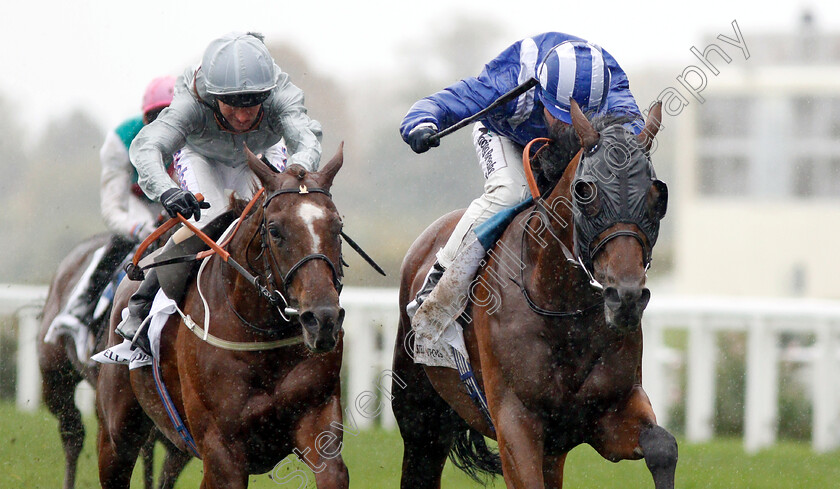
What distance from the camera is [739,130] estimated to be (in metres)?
17.7

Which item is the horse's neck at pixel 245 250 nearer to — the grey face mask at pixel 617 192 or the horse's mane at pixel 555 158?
the horse's mane at pixel 555 158

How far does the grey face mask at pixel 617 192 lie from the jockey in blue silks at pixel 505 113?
1.08 ft

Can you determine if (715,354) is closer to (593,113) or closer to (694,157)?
(593,113)

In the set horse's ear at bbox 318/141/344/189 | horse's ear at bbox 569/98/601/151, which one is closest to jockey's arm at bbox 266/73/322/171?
horse's ear at bbox 318/141/344/189

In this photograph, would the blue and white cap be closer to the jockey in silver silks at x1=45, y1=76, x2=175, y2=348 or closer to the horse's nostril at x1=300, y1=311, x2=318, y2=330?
the horse's nostril at x1=300, y1=311, x2=318, y2=330

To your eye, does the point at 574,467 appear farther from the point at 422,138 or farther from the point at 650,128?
the point at 650,128

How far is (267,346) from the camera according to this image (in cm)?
384

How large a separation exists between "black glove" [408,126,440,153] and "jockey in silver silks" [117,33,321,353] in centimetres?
34

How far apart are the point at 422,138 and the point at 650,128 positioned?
35.4 inches

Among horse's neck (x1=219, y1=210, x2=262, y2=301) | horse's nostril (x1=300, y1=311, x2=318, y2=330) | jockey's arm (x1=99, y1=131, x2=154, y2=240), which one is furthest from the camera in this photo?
jockey's arm (x1=99, y1=131, x2=154, y2=240)

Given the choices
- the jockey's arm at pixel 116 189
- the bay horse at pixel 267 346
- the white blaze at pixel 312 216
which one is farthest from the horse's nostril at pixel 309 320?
the jockey's arm at pixel 116 189

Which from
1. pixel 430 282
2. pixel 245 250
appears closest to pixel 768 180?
pixel 430 282

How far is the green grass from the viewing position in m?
5.72

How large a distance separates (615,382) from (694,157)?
552 inches
